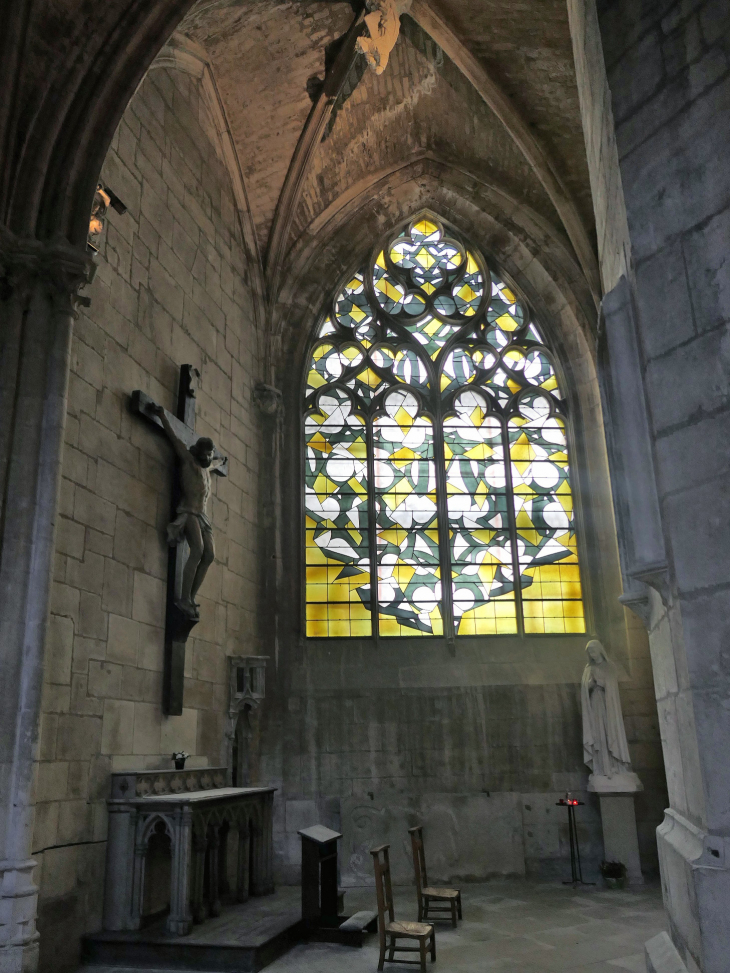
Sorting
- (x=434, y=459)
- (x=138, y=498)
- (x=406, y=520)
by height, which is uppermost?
(x=434, y=459)

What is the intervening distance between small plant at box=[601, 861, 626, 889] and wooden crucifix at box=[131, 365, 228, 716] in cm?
452

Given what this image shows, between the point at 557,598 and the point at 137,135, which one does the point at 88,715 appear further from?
the point at 557,598

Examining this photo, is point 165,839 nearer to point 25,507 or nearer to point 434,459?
point 25,507

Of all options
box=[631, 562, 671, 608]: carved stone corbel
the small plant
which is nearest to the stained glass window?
the small plant

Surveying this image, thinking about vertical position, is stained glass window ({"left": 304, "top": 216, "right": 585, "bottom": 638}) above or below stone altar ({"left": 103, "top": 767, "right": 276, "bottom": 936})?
above

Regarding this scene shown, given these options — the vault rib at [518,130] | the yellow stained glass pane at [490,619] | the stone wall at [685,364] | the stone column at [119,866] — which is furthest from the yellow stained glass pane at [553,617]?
the stone wall at [685,364]

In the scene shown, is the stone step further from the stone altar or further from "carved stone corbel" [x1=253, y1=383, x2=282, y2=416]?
"carved stone corbel" [x1=253, y1=383, x2=282, y2=416]

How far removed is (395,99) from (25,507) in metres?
7.68

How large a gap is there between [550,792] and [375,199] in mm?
7822

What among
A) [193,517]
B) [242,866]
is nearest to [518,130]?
[193,517]

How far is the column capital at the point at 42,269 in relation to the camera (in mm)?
5676

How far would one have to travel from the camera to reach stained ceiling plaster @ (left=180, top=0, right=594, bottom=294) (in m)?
9.08

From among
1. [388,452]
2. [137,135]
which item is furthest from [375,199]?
[137,135]

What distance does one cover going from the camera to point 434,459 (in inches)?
426
